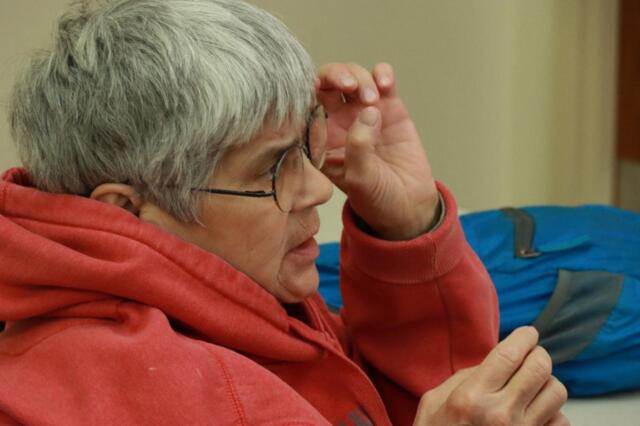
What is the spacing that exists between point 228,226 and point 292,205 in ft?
0.31

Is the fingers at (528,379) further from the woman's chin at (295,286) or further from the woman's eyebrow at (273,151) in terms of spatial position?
the woman's eyebrow at (273,151)

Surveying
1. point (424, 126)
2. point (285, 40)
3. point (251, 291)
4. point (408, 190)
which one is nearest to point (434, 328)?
point (408, 190)

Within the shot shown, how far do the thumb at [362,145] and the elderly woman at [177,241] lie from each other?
0.32 ft

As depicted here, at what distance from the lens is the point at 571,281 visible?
6.24ft

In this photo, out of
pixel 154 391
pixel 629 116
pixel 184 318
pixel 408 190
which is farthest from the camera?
pixel 629 116

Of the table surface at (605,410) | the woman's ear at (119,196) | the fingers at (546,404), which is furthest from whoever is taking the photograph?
the table surface at (605,410)

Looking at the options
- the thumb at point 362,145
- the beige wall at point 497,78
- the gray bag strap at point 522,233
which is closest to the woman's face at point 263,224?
the thumb at point 362,145

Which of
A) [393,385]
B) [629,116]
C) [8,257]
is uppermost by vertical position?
[8,257]

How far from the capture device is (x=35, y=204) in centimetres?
98

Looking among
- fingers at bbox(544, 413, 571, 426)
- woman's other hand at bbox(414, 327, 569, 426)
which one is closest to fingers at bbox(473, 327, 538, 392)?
woman's other hand at bbox(414, 327, 569, 426)

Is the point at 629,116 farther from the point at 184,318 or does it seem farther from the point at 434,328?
the point at 184,318

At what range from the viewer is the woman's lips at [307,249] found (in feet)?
3.73

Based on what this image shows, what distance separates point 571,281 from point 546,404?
33.7 inches

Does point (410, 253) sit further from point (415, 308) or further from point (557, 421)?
point (557, 421)
